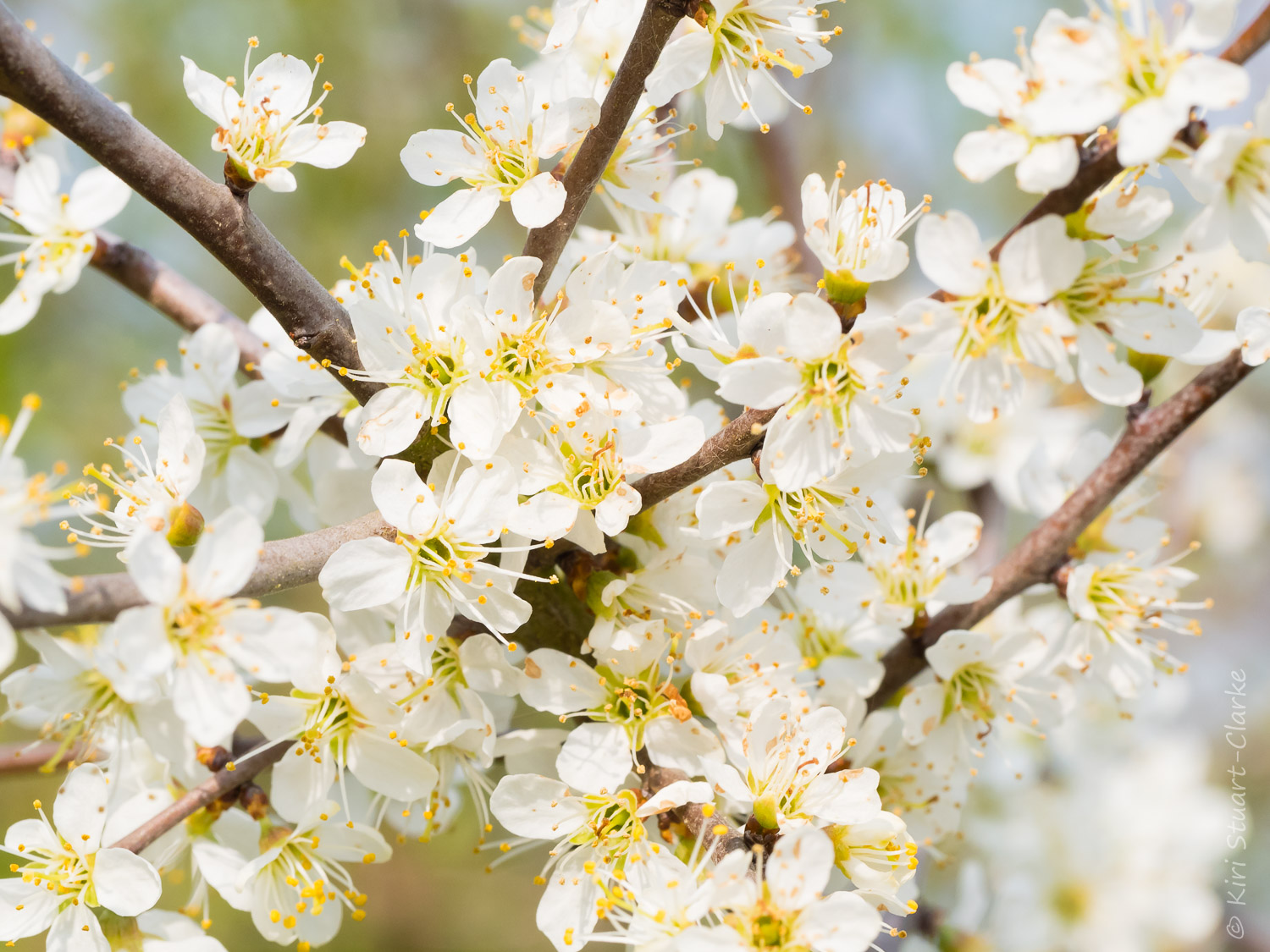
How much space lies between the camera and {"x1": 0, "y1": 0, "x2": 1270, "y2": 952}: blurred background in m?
2.87

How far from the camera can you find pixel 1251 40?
0.84 m

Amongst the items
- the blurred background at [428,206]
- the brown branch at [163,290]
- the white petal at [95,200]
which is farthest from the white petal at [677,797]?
the blurred background at [428,206]

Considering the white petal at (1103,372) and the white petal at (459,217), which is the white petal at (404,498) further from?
the white petal at (1103,372)

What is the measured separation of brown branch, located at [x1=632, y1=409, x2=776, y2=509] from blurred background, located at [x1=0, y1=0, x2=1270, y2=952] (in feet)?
6.21

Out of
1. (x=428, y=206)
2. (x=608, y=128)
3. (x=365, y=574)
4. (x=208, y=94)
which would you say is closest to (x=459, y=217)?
(x=608, y=128)

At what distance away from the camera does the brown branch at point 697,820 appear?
969mm

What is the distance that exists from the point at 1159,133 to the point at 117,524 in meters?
0.99

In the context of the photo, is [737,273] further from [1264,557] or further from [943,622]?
[1264,557]

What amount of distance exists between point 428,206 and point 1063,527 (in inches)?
95.0

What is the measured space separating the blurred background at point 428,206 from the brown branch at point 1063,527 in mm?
1654

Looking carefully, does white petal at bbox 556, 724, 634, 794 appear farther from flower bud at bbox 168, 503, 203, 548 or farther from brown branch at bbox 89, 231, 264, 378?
brown branch at bbox 89, 231, 264, 378

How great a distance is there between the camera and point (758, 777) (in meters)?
0.98

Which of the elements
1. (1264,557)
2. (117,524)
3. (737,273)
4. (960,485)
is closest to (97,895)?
(117,524)

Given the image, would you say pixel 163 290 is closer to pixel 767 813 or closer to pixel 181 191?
pixel 181 191
